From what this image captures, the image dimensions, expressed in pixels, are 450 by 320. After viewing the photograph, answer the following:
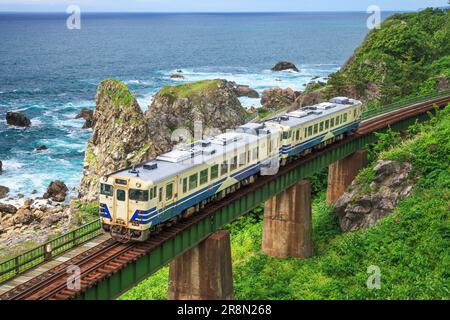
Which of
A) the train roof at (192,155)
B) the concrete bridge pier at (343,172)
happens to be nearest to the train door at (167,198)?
the train roof at (192,155)

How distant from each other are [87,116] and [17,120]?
11.7 m

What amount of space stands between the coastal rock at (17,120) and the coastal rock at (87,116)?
30.2ft

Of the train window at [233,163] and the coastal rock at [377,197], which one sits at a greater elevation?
the train window at [233,163]

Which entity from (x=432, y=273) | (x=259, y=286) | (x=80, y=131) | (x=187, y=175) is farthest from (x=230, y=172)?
(x=80, y=131)

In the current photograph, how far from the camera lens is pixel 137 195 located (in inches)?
1176

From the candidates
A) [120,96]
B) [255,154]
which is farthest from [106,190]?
[120,96]

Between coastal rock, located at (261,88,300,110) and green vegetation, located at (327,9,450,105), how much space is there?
Answer: 864 inches

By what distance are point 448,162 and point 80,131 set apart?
71.3 meters

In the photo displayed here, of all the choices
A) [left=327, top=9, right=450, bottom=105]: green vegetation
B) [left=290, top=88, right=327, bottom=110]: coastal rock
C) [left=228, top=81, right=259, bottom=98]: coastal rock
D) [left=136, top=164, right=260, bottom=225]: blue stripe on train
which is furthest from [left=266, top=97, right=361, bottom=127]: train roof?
[left=228, top=81, right=259, bottom=98]: coastal rock

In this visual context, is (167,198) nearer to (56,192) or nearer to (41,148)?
(56,192)

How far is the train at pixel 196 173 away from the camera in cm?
3009

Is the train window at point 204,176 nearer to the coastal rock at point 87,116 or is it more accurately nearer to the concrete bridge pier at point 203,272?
the concrete bridge pier at point 203,272

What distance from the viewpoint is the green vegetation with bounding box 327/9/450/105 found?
7750 cm

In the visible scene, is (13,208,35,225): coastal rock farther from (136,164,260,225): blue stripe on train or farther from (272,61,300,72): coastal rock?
(272,61,300,72): coastal rock
